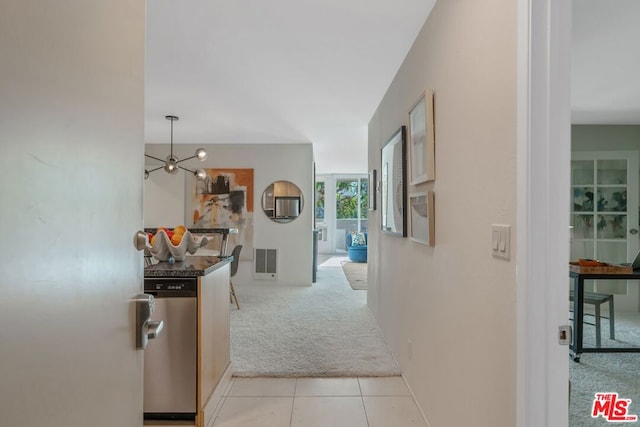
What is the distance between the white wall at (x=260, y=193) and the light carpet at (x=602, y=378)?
413 cm

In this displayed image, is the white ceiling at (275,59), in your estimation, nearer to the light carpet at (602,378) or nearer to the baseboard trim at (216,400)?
the baseboard trim at (216,400)

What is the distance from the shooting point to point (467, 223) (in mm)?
1629

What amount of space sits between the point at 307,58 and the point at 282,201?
3.72m

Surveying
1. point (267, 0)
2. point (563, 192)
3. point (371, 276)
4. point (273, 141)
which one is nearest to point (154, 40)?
point (267, 0)

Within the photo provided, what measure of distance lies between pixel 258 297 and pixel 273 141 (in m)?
2.57

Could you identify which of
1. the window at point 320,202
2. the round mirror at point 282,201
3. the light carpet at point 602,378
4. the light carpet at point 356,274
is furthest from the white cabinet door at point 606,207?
the window at point 320,202

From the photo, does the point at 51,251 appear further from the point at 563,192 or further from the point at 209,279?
the point at 209,279

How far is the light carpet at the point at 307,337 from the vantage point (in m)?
2.95

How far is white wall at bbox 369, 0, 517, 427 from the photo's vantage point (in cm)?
129

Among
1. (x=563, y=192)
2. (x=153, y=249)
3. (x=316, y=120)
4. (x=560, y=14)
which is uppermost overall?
(x=316, y=120)

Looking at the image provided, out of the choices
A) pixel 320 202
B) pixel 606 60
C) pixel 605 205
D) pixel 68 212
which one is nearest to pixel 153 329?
pixel 68 212

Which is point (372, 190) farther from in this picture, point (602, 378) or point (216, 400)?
point (216, 400)

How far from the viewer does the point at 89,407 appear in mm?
688

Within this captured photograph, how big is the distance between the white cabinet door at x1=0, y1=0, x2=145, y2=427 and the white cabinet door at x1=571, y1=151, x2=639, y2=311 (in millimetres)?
5168
